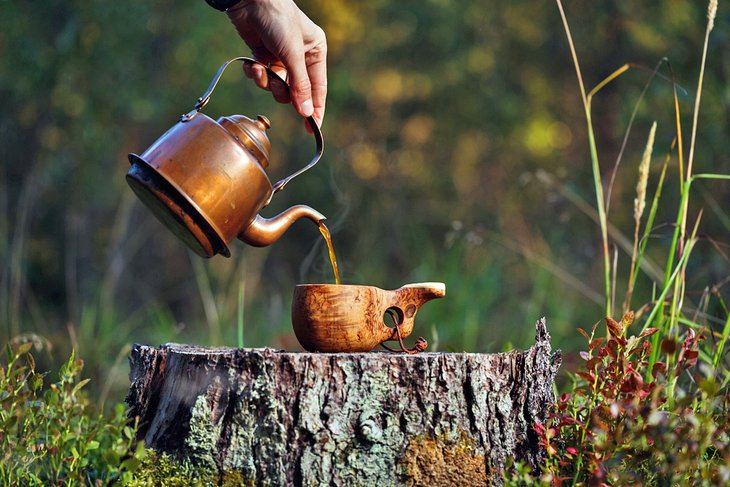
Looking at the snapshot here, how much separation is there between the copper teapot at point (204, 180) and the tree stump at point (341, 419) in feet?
1.15

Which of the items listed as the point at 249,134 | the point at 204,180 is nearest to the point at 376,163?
the point at 249,134

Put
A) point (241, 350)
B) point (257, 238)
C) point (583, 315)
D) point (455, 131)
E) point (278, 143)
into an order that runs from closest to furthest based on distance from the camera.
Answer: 1. point (241, 350)
2. point (257, 238)
3. point (583, 315)
4. point (278, 143)
5. point (455, 131)

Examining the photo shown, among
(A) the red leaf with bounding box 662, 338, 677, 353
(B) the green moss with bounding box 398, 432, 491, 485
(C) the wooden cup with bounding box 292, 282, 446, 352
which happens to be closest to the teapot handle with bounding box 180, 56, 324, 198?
(C) the wooden cup with bounding box 292, 282, 446, 352

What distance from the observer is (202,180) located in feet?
Answer: 7.20

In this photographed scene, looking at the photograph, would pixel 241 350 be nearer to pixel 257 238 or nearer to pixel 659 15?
pixel 257 238

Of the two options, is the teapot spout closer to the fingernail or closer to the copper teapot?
the copper teapot

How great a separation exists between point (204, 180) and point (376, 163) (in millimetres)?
8149

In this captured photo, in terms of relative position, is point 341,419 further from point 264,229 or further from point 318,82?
point 318,82

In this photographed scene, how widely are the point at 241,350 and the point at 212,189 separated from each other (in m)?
0.44

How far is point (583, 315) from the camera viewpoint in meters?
5.17

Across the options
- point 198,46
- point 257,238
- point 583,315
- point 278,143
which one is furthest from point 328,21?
point 257,238

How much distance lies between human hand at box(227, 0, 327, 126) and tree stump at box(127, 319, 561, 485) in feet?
2.94

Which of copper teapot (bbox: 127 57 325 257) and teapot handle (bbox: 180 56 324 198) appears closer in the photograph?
copper teapot (bbox: 127 57 325 257)

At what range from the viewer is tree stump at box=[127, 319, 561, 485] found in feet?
6.85
